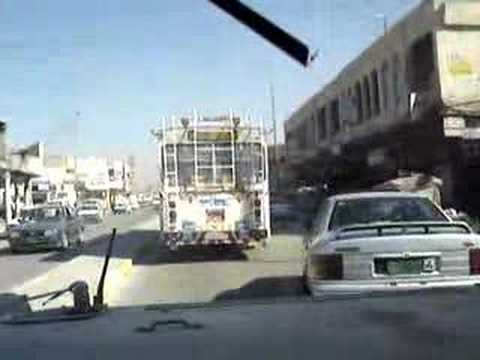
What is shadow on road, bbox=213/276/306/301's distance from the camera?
596 inches

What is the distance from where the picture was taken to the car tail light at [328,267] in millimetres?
10148

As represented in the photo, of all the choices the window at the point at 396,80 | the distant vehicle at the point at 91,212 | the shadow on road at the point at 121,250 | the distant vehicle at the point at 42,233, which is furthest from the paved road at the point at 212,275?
the distant vehicle at the point at 91,212

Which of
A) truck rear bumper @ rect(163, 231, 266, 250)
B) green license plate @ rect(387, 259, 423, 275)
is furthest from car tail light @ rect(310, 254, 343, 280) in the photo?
truck rear bumper @ rect(163, 231, 266, 250)

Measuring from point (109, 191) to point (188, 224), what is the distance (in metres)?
123

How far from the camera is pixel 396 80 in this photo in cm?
4081

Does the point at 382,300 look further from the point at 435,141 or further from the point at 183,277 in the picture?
the point at 435,141

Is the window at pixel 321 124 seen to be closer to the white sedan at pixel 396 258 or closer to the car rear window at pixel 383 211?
the car rear window at pixel 383 211

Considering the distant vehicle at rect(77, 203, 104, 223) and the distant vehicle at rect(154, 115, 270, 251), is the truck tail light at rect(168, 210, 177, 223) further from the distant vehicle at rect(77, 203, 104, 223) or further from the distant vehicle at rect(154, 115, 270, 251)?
the distant vehicle at rect(77, 203, 104, 223)

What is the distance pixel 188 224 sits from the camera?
74.6 feet

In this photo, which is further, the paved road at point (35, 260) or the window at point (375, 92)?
the window at point (375, 92)

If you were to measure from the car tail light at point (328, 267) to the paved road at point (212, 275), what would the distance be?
2396 mm

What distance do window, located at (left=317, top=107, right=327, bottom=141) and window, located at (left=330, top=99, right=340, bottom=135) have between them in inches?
118

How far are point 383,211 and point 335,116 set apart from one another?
2008 inches

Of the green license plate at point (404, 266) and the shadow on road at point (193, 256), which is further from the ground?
the green license plate at point (404, 266)
